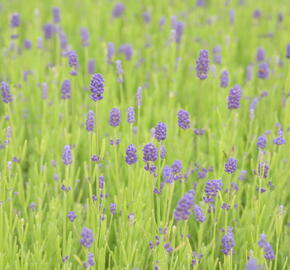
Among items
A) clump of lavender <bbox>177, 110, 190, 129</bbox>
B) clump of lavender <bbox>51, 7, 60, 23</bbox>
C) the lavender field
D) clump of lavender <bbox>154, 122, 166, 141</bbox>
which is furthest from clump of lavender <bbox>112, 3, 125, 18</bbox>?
clump of lavender <bbox>154, 122, 166, 141</bbox>

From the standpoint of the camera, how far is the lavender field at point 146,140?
2402 millimetres

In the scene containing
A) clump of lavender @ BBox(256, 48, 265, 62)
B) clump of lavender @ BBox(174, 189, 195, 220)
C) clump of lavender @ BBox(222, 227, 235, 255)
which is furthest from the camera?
clump of lavender @ BBox(256, 48, 265, 62)

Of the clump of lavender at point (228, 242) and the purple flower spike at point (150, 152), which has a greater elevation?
the purple flower spike at point (150, 152)

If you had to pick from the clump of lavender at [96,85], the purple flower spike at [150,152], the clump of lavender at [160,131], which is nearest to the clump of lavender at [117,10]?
the clump of lavender at [96,85]

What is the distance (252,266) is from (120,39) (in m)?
3.68

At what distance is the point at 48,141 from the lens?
131 inches

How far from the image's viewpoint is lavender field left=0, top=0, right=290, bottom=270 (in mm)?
2402

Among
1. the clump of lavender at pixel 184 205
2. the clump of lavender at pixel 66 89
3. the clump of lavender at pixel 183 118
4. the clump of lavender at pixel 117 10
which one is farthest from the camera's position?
the clump of lavender at pixel 117 10

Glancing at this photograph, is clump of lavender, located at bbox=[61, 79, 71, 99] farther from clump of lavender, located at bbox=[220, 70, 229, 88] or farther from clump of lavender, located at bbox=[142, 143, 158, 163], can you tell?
clump of lavender, located at bbox=[142, 143, 158, 163]

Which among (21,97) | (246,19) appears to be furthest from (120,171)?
(246,19)

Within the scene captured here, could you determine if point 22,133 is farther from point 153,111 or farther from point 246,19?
point 246,19

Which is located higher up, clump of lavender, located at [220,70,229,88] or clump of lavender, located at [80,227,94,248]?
clump of lavender, located at [220,70,229,88]

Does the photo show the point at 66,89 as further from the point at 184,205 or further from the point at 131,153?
the point at 184,205

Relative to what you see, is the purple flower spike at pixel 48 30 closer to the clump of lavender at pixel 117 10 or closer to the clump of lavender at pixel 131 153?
the clump of lavender at pixel 117 10
